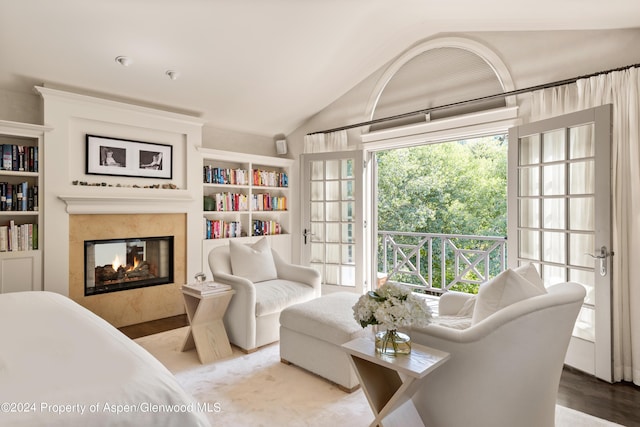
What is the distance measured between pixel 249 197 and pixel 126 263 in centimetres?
167

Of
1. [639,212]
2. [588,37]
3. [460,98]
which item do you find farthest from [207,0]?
[639,212]

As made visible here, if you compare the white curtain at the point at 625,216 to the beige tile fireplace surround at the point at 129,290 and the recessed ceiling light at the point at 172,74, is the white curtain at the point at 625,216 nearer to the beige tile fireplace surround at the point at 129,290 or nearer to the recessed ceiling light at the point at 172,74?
the recessed ceiling light at the point at 172,74

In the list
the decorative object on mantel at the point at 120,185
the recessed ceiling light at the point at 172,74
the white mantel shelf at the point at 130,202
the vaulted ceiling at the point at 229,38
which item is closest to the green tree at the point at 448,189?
the vaulted ceiling at the point at 229,38

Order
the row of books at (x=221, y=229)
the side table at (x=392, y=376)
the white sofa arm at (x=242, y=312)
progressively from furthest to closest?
the row of books at (x=221, y=229) < the white sofa arm at (x=242, y=312) < the side table at (x=392, y=376)

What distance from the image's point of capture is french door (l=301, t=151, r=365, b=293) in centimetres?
448

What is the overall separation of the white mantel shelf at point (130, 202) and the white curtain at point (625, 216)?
401 centimetres

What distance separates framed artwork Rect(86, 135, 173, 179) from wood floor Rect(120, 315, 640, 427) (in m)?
4.11

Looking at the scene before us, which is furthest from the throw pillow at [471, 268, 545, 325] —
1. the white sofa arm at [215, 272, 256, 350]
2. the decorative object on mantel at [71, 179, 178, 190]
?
the decorative object on mantel at [71, 179, 178, 190]

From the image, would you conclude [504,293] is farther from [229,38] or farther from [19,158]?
[19,158]

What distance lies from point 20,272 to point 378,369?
319cm

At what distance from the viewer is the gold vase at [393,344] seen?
165 cm

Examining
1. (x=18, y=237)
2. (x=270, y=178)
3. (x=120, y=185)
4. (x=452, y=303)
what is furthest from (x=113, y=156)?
(x=452, y=303)

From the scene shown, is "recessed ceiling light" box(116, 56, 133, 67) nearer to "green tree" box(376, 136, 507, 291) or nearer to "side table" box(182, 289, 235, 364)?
"side table" box(182, 289, 235, 364)

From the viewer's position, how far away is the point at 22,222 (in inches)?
131
